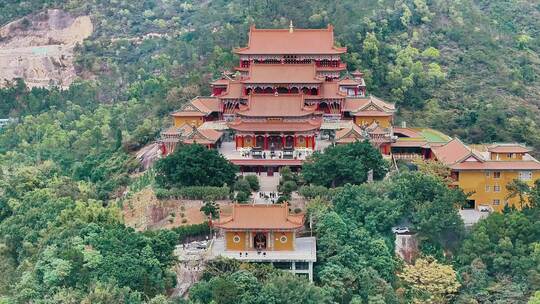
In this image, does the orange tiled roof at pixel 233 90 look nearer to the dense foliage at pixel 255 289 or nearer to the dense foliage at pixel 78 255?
the dense foliage at pixel 78 255

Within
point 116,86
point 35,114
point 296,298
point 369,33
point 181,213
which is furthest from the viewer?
point 116,86

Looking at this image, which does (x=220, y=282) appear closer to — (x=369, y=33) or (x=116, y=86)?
(x=369, y=33)

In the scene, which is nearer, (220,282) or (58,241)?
(220,282)

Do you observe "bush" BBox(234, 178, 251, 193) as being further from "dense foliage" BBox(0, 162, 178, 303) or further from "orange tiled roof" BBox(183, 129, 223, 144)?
"dense foliage" BBox(0, 162, 178, 303)

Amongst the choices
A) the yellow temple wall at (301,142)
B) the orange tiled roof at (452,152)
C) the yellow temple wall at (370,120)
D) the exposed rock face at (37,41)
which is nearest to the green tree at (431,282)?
the orange tiled roof at (452,152)

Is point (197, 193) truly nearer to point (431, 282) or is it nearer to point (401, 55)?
point (431, 282)

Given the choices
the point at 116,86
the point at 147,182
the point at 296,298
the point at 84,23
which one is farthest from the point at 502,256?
the point at 84,23

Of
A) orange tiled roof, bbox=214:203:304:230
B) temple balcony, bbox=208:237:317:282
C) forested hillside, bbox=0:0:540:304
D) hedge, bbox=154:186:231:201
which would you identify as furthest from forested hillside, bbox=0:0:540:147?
temple balcony, bbox=208:237:317:282
